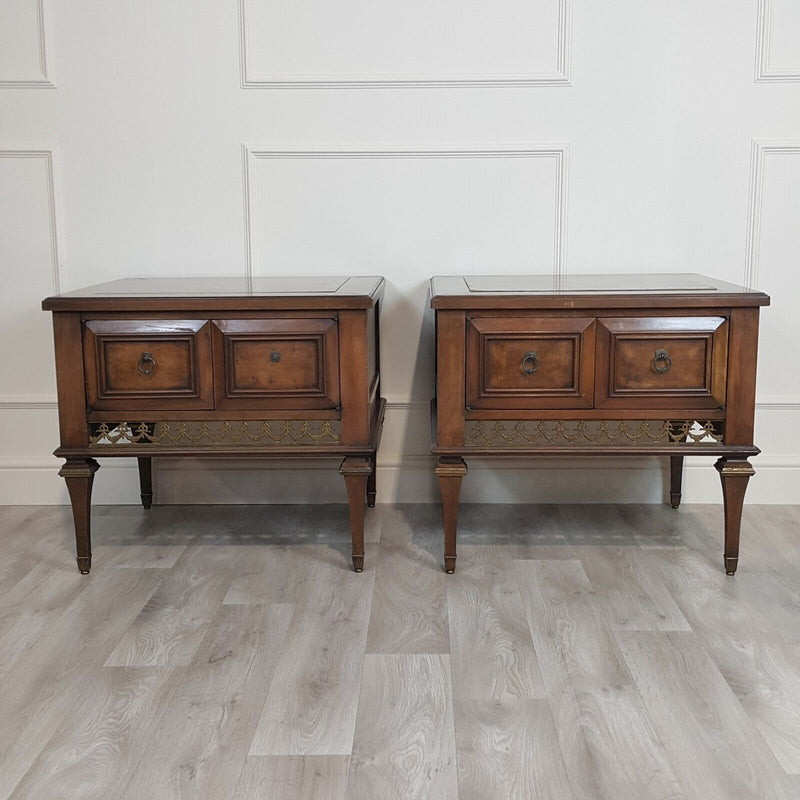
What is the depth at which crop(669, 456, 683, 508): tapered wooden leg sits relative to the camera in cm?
274

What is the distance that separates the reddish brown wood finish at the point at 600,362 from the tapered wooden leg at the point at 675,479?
0.49m

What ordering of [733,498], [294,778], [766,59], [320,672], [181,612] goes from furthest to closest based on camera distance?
[766,59] < [733,498] < [181,612] < [320,672] < [294,778]

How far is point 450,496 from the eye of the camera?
2275 mm

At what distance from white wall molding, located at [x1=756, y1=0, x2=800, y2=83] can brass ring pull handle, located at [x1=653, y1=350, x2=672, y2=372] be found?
0.96 meters

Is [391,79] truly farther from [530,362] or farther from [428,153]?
[530,362]

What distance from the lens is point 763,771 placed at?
144 cm

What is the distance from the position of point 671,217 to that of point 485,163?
0.53 meters

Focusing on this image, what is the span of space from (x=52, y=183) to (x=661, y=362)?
5.60ft

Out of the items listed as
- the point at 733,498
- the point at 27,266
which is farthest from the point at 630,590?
the point at 27,266

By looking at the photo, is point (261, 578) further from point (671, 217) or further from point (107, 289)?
point (671, 217)

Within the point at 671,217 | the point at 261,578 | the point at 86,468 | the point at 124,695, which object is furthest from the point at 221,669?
the point at 671,217

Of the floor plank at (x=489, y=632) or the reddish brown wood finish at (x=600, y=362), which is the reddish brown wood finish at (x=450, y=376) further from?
the floor plank at (x=489, y=632)

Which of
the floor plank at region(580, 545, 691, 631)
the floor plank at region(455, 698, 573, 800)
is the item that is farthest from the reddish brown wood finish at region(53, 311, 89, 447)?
the floor plank at region(580, 545, 691, 631)

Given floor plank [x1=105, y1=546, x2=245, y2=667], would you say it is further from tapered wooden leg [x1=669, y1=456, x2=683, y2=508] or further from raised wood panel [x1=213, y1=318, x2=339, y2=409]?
tapered wooden leg [x1=669, y1=456, x2=683, y2=508]
